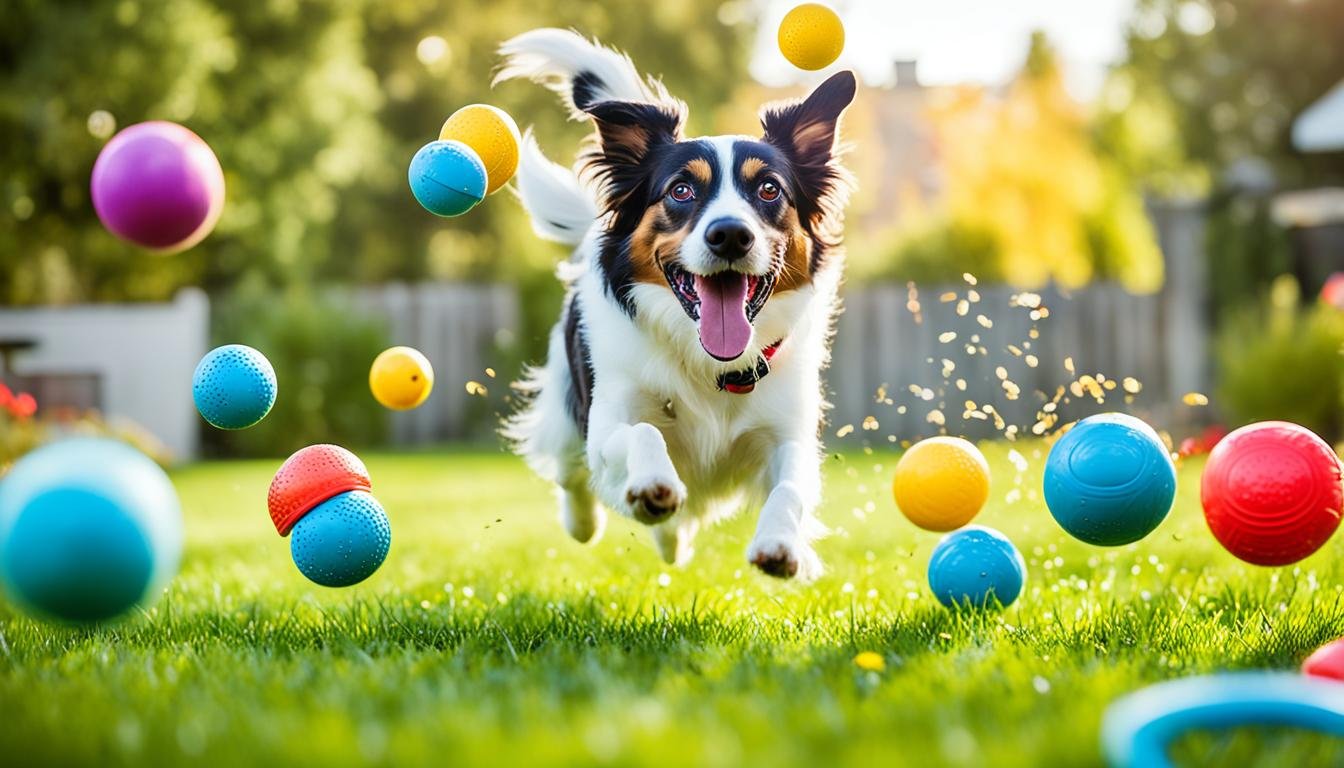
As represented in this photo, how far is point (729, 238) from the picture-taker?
3.80 metres

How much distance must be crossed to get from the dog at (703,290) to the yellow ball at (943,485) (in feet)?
1.09

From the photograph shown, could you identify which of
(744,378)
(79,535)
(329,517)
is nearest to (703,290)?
(744,378)

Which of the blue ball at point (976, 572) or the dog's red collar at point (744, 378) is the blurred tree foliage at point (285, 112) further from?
the blue ball at point (976, 572)

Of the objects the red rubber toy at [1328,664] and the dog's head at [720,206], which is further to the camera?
the dog's head at [720,206]

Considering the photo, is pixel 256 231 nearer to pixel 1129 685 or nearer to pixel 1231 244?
pixel 1231 244

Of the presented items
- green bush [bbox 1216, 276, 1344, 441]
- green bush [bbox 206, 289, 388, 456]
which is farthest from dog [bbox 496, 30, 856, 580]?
green bush [bbox 206, 289, 388, 456]

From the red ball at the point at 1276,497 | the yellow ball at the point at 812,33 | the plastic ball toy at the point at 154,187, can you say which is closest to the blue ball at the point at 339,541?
the plastic ball toy at the point at 154,187

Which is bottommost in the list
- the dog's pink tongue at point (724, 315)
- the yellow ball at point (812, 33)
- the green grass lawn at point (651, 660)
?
the green grass lawn at point (651, 660)

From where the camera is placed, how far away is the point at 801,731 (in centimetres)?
232

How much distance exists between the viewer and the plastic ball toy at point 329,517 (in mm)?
3633

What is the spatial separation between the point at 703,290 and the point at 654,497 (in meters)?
0.83

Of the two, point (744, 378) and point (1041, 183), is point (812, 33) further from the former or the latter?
A: point (1041, 183)

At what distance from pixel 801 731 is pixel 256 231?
16.0m

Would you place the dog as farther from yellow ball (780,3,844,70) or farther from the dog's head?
yellow ball (780,3,844,70)
